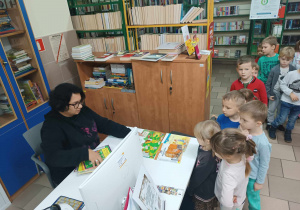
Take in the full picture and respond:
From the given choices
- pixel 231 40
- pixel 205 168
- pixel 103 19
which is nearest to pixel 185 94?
pixel 205 168

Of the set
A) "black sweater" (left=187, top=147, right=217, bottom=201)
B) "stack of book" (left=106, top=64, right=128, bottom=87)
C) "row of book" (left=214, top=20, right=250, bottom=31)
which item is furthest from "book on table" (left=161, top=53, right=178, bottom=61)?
"row of book" (left=214, top=20, right=250, bottom=31)

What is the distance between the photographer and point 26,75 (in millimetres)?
2834

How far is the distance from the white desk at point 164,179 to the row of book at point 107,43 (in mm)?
2203

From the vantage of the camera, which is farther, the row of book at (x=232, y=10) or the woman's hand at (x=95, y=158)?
the row of book at (x=232, y=10)

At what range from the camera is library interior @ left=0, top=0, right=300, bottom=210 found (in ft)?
4.69

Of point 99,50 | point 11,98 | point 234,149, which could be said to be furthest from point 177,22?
point 11,98

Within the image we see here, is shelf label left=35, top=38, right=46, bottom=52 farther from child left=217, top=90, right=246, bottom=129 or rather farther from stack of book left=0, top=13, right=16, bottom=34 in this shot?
child left=217, top=90, right=246, bottom=129

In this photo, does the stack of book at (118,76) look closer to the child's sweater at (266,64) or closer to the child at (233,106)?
the child at (233,106)

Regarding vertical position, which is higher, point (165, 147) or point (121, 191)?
point (121, 191)

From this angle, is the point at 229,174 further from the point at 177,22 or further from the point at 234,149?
the point at 177,22

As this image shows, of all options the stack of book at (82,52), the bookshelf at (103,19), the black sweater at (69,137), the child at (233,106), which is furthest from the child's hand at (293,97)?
the stack of book at (82,52)

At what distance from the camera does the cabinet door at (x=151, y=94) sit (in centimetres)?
289

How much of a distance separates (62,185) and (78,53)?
6.84ft

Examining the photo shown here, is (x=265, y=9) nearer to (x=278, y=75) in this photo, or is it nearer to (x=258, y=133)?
(x=278, y=75)
